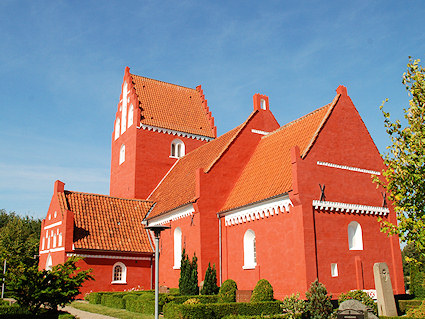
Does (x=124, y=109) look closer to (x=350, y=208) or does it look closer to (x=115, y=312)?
(x=115, y=312)

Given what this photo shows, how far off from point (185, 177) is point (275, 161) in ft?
27.9

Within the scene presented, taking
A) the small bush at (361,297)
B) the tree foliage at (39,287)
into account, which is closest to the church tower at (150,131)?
the tree foliage at (39,287)

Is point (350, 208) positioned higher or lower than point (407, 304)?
higher

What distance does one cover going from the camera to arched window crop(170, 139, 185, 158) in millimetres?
36656

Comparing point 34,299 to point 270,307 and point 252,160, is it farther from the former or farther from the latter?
point 252,160

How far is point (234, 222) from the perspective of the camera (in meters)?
22.9

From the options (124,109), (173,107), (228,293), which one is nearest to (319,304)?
(228,293)

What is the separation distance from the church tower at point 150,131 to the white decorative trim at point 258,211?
518 inches

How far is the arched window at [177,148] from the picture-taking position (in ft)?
120

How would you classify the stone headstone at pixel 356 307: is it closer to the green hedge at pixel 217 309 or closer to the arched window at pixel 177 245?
the green hedge at pixel 217 309

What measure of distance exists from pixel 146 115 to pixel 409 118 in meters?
24.1

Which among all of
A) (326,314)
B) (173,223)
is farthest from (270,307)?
(173,223)

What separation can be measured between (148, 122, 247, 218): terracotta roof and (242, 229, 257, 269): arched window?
3.84 m

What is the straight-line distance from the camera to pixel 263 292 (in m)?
18.2
